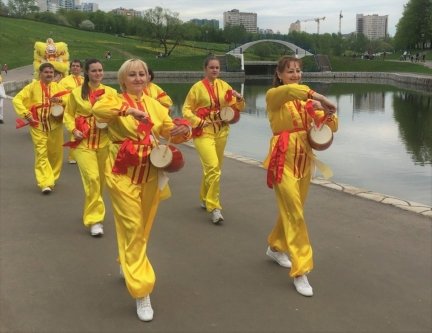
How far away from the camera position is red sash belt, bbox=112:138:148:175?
4113 millimetres

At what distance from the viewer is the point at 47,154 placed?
334 inches

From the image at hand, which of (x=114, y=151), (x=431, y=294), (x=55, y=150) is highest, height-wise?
(x=114, y=151)

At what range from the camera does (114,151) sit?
14.0 ft

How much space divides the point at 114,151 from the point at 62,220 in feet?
9.35

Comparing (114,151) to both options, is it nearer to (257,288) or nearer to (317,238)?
(257,288)

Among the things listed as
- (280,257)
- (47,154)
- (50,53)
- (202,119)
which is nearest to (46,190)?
(47,154)

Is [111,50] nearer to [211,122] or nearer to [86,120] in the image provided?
[211,122]

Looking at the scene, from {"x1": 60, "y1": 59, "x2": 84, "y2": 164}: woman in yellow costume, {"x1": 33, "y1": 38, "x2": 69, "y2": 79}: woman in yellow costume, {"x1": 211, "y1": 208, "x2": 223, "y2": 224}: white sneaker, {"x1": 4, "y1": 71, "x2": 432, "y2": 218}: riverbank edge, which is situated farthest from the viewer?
{"x1": 33, "y1": 38, "x2": 69, "y2": 79}: woman in yellow costume

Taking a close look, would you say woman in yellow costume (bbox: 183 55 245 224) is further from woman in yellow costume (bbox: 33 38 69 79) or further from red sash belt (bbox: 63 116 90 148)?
woman in yellow costume (bbox: 33 38 69 79)

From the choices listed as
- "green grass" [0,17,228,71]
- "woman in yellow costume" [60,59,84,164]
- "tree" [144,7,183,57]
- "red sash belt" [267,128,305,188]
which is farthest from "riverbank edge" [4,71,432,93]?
"red sash belt" [267,128,305,188]

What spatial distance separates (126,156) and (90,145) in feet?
7.65

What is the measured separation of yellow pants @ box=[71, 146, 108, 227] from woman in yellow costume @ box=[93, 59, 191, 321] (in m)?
1.90

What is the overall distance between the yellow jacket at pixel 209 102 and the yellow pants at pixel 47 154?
8.74ft

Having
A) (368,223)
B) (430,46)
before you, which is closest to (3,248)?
(368,223)
